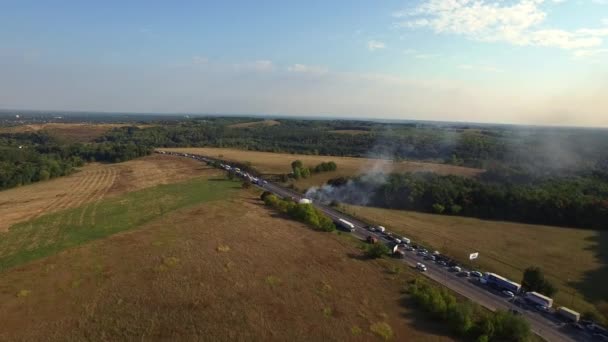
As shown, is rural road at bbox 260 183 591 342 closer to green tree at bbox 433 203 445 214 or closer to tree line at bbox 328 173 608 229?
green tree at bbox 433 203 445 214

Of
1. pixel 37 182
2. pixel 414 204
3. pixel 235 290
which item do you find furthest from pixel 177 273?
pixel 37 182

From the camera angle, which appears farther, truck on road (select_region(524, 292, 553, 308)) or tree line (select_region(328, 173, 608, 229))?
tree line (select_region(328, 173, 608, 229))

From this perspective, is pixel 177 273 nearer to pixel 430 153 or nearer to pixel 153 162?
pixel 153 162

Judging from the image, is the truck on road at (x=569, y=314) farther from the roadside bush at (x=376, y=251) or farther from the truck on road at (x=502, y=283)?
the roadside bush at (x=376, y=251)

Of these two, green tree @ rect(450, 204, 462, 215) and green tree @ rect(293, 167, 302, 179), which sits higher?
green tree @ rect(293, 167, 302, 179)

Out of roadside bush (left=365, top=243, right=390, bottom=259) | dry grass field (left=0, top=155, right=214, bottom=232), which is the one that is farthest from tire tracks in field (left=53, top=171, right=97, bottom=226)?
roadside bush (left=365, top=243, right=390, bottom=259)

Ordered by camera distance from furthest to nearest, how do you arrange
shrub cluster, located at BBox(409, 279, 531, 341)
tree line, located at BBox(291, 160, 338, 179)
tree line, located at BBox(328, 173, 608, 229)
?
tree line, located at BBox(291, 160, 338, 179)
tree line, located at BBox(328, 173, 608, 229)
shrub cluster, located at BBox(409, 279, 531, 341)

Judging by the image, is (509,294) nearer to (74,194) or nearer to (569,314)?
(569,314)

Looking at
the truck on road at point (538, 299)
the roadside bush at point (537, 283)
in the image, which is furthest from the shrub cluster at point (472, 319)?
the roadside bush at point (537, 283)
